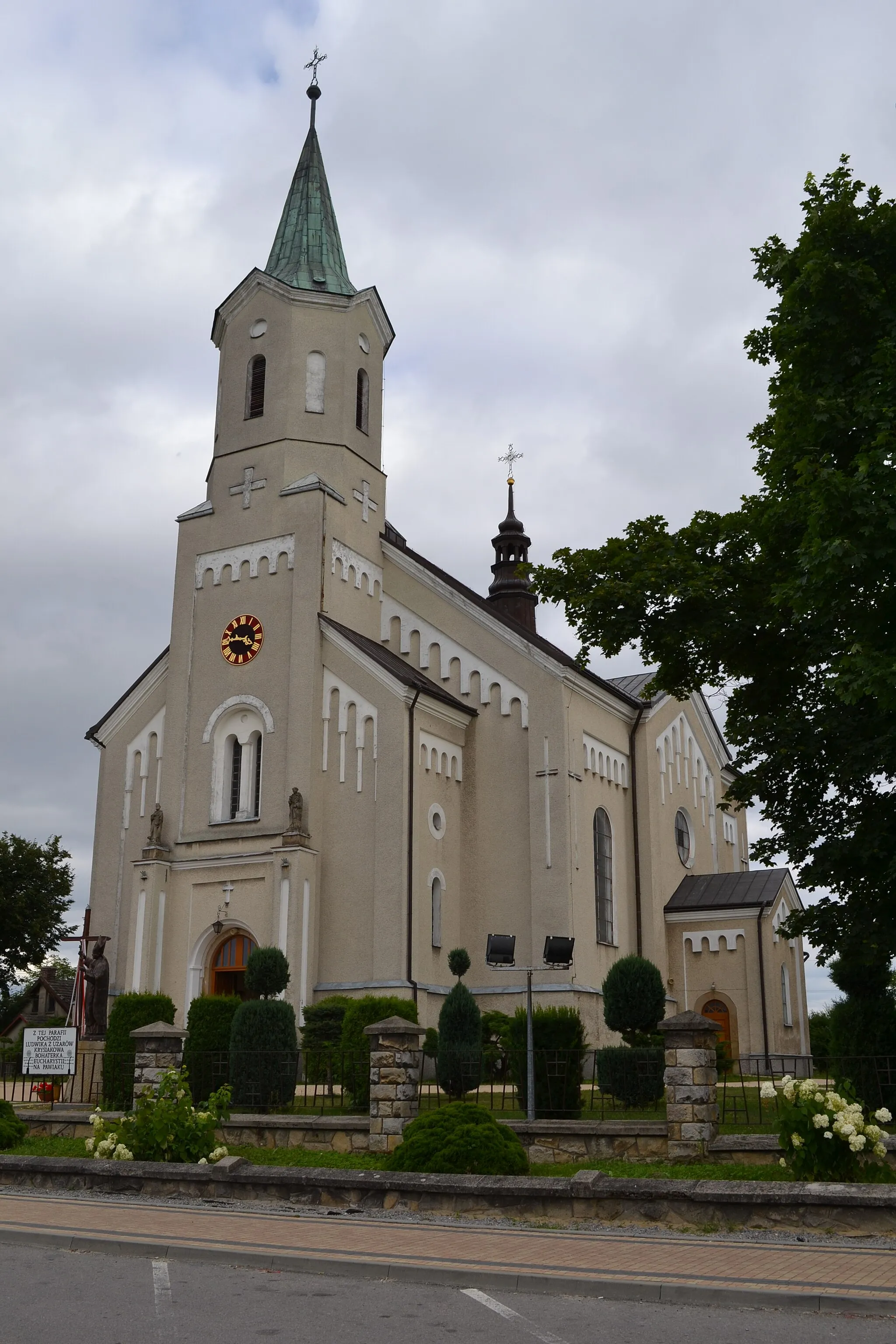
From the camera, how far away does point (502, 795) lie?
27.9 m

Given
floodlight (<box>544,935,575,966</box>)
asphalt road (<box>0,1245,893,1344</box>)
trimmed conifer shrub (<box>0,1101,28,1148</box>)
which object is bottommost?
asphalt road (<box>0,1245,893,1344</box>)

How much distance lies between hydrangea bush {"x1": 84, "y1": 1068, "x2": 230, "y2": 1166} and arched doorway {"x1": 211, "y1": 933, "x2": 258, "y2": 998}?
38.8ft

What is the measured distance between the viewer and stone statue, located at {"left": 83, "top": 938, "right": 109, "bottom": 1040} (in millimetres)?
24391

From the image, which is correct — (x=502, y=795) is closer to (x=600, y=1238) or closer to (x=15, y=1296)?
(x=600, y=1238)

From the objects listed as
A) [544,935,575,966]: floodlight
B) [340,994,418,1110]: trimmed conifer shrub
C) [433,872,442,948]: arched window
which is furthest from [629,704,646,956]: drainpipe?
[544,935,575,966]: floodlight

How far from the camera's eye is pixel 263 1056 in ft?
A: 57.7

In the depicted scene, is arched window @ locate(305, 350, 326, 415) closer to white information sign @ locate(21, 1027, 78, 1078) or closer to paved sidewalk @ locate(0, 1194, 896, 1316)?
white information sign @ locate(21, 1027, 78, 1078)

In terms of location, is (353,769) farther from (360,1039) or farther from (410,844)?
(360,1039)

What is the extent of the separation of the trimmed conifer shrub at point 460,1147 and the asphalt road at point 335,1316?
3.84 meters

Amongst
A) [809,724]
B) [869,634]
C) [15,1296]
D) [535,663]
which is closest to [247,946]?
[535,663]

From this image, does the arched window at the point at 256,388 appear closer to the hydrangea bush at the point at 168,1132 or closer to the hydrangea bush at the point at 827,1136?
the hydrangea bush at the point at 168,1132

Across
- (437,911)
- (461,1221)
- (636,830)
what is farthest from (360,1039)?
(636,830)

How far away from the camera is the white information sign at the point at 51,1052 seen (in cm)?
1938

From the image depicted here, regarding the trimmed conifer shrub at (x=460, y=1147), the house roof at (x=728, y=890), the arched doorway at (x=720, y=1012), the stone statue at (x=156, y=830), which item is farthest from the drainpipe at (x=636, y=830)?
the trimmed conifer shrub at (x=460, y=1147)
